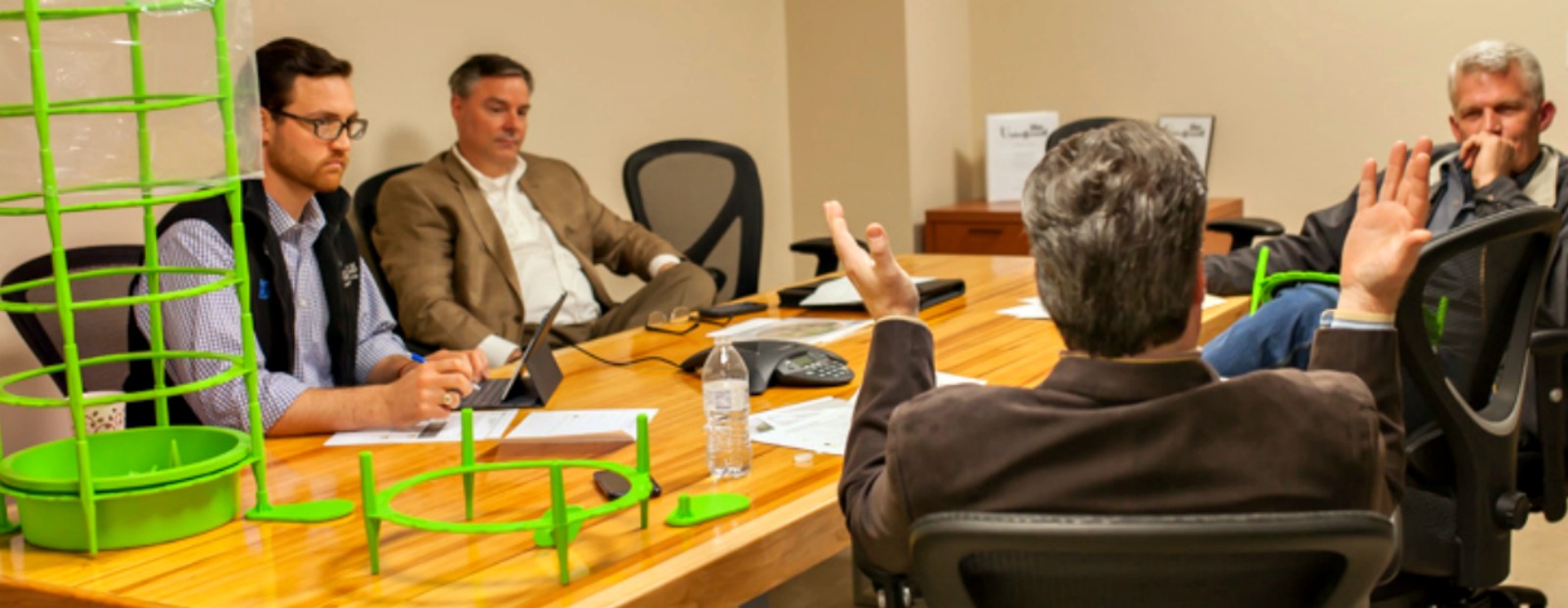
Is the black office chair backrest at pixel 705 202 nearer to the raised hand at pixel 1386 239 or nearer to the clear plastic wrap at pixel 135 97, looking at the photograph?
the clear plastic wrap at pixel 135 97

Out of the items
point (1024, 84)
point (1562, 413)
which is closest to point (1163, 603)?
point (1562, 413)

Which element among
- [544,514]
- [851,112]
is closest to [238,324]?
[544,514]

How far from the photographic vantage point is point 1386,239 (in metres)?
1.48

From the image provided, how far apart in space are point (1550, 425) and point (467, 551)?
1.83 m

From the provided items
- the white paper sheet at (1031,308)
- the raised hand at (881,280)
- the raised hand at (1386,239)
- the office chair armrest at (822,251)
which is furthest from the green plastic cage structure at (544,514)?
the office chair armrest at (822,251)

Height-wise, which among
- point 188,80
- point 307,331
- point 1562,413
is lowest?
point 1562,413

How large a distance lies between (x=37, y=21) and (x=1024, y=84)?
469cm

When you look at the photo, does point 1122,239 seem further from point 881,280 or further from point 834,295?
point 834,295

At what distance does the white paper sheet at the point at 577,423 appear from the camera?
6.90ft

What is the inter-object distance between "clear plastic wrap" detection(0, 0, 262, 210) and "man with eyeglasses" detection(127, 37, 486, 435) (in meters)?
0.24

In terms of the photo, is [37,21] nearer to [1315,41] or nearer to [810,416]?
[810,416]

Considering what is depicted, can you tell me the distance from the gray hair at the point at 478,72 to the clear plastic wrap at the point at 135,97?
2.16 meters

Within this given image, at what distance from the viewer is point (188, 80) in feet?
5.91

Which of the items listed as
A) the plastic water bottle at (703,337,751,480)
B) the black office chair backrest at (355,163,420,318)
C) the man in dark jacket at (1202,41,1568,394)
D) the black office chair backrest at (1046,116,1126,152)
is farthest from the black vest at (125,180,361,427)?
the black office chair backrest at (1046,116,1126,152)
